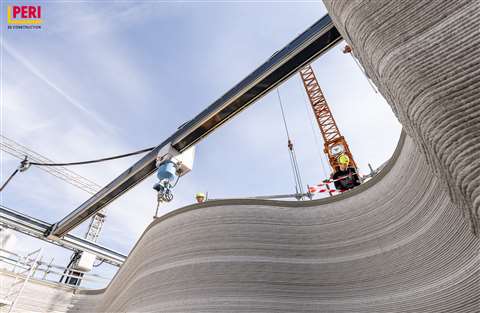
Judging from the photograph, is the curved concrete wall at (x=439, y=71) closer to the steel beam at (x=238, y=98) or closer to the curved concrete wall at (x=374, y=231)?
the curved concrete wall at (x=374, y=231)

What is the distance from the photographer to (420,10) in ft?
3.11

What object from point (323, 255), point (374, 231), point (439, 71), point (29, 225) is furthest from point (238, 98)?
point (29, 225)

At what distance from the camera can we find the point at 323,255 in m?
4.18

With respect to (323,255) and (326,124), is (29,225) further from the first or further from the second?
(326,124)

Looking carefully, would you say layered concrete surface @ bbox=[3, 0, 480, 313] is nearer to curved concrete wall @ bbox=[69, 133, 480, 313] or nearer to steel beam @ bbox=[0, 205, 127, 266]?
curved concrete wall @ bbox=[69, 133, 480, 313]

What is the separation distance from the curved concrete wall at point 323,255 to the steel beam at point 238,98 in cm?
223

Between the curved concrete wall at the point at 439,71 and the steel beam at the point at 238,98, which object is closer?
the curved concrete wall at the point at 439,71

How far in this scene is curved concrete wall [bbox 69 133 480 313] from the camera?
3045mm

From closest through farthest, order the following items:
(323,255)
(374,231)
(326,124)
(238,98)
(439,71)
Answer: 1. (439,71)
2. (374,231)
3. (323,255)
4. (238,98)
5. (326,124)

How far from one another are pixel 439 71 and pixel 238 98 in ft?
16.7

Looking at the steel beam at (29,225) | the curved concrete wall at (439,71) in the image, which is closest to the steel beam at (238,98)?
the steel beam at (29,225)

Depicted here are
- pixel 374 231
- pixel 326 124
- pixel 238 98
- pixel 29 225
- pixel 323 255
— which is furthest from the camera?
pixel 326 124

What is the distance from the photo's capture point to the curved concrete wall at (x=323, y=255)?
3045 mm

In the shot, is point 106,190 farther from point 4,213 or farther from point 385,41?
point 385,41
